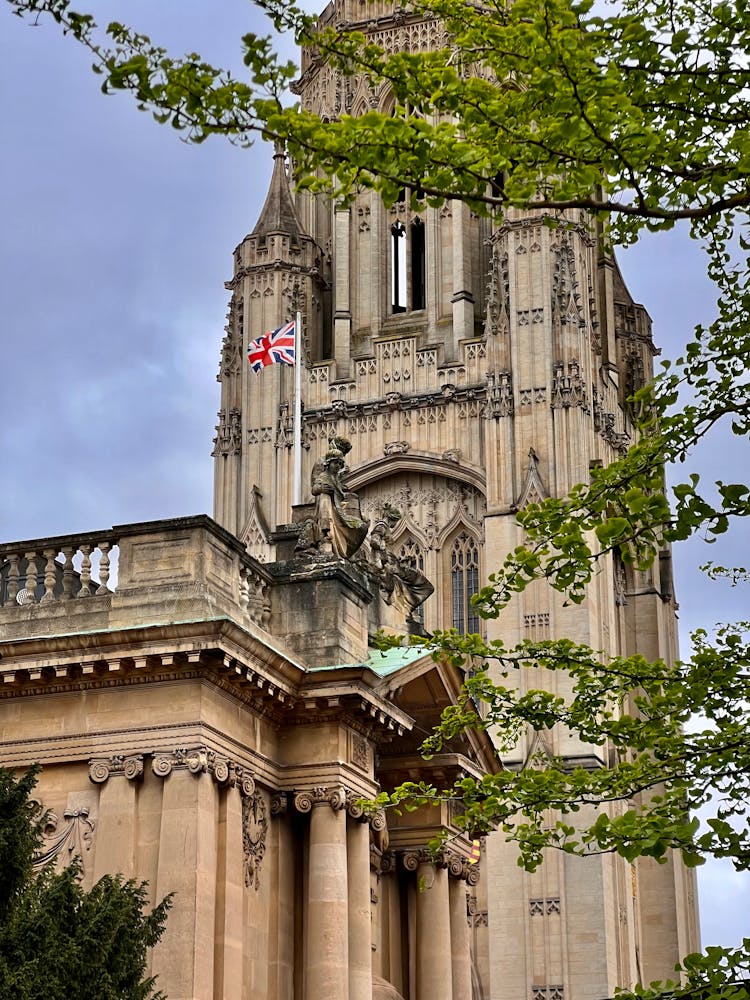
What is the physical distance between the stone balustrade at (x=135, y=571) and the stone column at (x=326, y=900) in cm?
294

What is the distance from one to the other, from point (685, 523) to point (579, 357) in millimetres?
54140

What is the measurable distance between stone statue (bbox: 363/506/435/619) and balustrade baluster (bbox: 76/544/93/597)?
6207 mm

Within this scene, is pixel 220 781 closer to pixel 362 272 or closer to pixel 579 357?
pixel 579 357

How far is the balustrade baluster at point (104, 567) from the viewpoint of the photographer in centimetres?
2712

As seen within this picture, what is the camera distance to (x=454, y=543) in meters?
70.8

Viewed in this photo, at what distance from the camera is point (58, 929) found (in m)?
18.6

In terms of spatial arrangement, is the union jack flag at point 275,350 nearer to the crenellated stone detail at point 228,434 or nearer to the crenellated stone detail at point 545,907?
the crenellated stone detail at point 228,434

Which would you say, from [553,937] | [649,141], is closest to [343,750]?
[649,141]

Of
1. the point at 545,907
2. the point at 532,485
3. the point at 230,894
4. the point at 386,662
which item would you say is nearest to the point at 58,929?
the point at 230,894

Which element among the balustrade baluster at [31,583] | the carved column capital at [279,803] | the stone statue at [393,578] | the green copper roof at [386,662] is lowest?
the carved column capital at [279,803]

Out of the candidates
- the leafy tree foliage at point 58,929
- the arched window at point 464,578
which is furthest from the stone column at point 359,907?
the arched window at point 464,578

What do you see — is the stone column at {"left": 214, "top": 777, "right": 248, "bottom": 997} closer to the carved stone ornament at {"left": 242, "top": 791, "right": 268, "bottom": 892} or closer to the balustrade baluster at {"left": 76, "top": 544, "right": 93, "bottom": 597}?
the carved stone ornament at {"left": 242, "top": 791, "right": 268, "bottom": 892}

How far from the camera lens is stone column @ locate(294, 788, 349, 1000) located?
86.9 ft

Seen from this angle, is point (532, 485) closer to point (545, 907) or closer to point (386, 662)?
point (545, 907)
